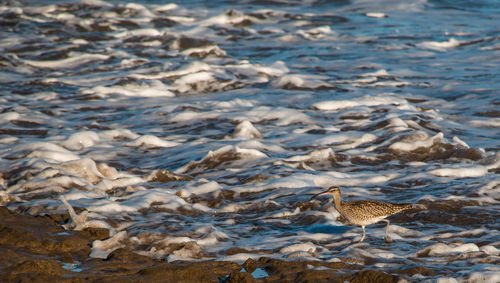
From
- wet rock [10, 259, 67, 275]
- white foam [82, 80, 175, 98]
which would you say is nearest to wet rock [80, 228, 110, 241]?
wet rock [10, 259, 67, 275]

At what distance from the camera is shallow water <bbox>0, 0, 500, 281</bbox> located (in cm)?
712

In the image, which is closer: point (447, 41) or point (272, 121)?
point (272, 121)

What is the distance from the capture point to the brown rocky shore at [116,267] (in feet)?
17.5

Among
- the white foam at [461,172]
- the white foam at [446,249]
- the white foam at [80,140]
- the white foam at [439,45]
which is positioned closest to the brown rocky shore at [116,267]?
the white foam at [446,249]

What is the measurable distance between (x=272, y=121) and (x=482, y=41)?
10834mm

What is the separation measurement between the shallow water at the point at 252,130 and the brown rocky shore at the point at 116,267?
312 mm

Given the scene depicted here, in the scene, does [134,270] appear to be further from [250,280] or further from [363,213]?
[363,213]

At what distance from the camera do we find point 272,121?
12555 millimetres

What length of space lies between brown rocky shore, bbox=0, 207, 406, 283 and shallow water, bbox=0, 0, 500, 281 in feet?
1.02

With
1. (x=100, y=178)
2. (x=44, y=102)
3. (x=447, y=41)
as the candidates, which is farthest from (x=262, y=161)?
(x=447, y=41)

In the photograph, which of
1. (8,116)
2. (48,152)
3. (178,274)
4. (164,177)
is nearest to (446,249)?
(178,274)

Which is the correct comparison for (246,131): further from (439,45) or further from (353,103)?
(439,45)

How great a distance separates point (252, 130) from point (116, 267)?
240 inches

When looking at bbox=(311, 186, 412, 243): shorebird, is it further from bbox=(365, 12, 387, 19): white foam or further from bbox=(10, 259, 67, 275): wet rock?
bbox=(365, 12, 387, 19): white foam
